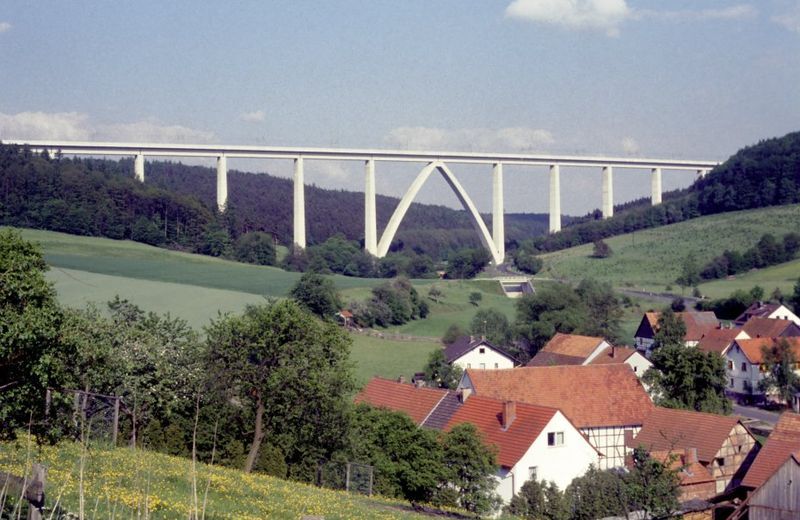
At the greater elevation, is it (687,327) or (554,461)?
(687,327)

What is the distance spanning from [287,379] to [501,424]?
6.46m

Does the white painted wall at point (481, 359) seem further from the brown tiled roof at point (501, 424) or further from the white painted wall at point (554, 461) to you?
the white painted wall at point (554, 461)

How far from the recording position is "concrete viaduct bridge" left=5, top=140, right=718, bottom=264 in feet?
256

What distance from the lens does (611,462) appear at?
86.3ft

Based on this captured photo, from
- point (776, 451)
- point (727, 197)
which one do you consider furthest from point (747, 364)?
point (727, 197)

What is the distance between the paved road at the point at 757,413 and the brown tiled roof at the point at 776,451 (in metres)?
12.6

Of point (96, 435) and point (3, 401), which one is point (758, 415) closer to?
point (96, 435)

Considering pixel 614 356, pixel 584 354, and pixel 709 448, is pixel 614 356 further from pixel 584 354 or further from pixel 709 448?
pixel 709 448

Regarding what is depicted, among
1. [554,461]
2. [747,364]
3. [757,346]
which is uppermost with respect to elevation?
[757,346]

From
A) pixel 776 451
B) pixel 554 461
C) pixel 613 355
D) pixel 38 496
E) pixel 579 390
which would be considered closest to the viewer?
pixel 38 496

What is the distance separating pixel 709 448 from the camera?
23.2 m

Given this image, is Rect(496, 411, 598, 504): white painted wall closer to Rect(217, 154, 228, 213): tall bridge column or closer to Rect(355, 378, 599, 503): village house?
Rect(355, 378, 599, 503): village house

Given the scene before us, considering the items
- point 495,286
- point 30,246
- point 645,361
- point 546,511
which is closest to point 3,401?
point 30,246

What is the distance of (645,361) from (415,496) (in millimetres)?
19577
